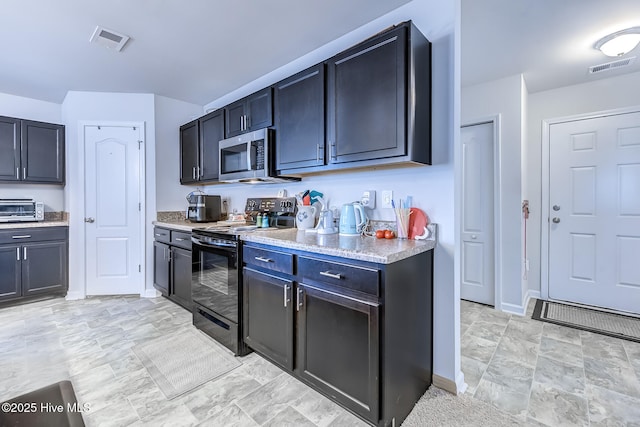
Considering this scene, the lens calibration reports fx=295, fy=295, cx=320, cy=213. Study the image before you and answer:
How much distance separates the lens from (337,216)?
2.40m

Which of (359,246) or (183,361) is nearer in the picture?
(359,246)

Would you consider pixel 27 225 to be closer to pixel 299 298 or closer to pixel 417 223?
pixel 299 298

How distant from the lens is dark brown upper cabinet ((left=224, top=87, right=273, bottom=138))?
262 cm

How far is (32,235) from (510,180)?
5.43 m

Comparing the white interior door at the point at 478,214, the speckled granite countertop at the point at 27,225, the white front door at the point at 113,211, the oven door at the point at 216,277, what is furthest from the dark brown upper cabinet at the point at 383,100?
the speckled granite countertop at the point at 27,225

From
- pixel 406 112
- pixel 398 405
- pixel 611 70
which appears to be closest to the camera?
pixel 398 405

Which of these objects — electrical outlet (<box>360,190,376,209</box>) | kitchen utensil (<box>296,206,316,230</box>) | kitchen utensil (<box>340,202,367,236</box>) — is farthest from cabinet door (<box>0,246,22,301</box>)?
electrical outlet (<box>360,190,376,209</box>)

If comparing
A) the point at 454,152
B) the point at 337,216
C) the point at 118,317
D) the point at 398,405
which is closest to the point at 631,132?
the point at 454,152

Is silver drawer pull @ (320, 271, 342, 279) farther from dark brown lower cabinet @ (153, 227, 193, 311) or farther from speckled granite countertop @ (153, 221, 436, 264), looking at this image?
dark brown lower cabinet @ (153, 227, 193, 311)

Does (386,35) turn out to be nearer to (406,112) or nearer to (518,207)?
(406,112)

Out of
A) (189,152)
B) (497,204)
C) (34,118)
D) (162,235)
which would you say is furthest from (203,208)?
(497,204)

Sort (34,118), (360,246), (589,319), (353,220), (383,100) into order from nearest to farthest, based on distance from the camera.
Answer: (360,246)
(383,100)
(353,220)
(589,319)
(34,118)

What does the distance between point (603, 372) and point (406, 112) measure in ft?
7.39

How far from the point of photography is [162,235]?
3490mm
